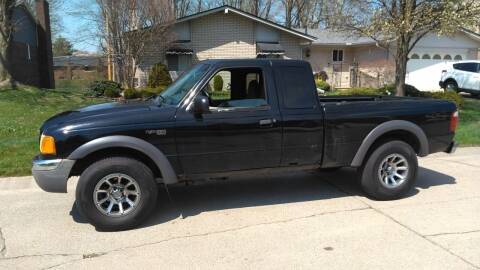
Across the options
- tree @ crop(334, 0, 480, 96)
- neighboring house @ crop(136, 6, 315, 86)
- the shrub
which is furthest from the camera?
neighboring house @ crop(136, 6, 315, 86)

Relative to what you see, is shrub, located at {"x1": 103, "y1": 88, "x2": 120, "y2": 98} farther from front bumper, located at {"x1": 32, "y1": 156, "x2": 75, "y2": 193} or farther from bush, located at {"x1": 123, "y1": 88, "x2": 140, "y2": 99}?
front bumper, located at {"x1": 32, "y1": 156, "x2": 75, "y2": 193}

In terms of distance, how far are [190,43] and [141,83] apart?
141 inches

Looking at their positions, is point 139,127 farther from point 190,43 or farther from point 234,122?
point 190,43

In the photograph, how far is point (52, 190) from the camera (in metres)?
4.75

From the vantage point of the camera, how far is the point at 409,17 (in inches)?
535

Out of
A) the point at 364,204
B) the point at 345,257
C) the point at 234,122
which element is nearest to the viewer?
the point at 345,257

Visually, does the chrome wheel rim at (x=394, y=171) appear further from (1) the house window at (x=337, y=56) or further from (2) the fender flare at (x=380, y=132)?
(1) the house window at (x=337, y=56)

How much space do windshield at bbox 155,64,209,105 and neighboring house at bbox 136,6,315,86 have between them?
18.6 m

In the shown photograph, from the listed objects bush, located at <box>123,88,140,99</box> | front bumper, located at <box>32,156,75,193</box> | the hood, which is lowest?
front bumper, located at <box>32,156,75,193</box>

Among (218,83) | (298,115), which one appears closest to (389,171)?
(298,115)

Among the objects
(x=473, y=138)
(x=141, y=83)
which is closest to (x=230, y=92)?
(x=473, y=138)

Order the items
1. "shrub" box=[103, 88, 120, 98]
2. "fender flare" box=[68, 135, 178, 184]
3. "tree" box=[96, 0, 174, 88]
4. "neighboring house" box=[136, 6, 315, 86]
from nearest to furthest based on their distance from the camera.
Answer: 1. "fender flare" box=[68, 135, 178, 184]
2. "shrub" box=[103, 88, 120, 98]
3. "tree" box=[96, 0, 174, 88]
4. "neighboring house" box=[136, 6, 315, 86]

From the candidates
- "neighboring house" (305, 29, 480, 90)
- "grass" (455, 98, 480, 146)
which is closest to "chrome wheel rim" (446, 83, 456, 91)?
"neighboring house" (305, 29, 480, 90)

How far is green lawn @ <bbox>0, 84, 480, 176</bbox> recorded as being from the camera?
7768 millimetres
